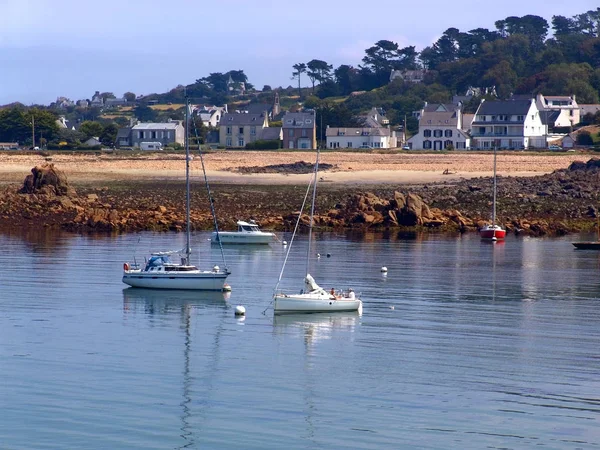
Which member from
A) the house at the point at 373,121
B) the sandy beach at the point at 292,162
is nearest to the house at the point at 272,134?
the house at the point at 373,121

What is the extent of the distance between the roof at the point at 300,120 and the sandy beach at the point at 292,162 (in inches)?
749

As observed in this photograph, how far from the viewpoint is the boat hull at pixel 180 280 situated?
133 ft

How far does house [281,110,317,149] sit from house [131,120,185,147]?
1540 cm

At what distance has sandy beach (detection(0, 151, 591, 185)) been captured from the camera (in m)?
85.6

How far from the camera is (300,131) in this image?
5325 inches

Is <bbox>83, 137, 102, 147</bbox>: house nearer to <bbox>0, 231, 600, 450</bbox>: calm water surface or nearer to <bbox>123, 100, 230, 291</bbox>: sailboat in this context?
<bbox>0, 231, 600, 450</bbox>: calm water surface

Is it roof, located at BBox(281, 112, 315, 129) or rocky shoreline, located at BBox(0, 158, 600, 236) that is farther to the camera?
roof, located at BBox(281, 112, 315, 129)

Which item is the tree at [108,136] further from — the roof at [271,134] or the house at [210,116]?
the house at [210,116]

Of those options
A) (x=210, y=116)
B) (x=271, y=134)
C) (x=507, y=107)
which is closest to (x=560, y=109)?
(x=507, y=107)

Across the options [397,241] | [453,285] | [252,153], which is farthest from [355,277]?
[252,153]

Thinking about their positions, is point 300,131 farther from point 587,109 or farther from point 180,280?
point 180,280

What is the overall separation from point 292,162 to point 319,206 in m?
32.9

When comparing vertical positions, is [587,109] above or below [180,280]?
above

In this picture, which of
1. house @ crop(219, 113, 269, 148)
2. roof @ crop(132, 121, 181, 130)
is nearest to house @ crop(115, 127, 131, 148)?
roof @ crop(132, 121, 181, 130)
